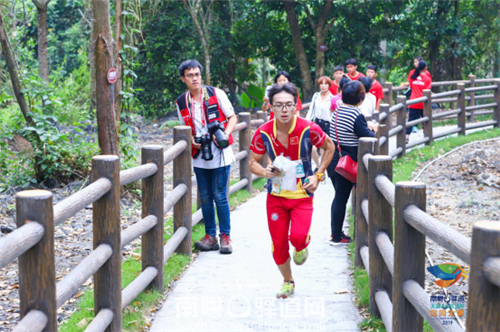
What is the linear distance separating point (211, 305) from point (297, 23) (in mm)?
15773

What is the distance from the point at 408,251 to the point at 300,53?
16915mm

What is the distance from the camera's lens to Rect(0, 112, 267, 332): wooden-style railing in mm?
3217

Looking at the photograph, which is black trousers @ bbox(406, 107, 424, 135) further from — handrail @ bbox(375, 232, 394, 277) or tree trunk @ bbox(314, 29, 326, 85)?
handrail @ bbox(375, 232, 394, 277)

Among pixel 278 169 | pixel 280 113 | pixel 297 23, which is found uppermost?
pixel 297 23

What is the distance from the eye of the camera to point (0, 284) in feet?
20.8

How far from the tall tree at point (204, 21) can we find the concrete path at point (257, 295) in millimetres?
11519

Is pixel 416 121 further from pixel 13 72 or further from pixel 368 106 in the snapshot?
pixel 13 72

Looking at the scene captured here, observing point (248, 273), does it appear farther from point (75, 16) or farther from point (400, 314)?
point (75, 16)

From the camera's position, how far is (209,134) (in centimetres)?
660

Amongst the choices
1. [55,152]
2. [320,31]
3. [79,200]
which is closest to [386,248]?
[79,200]

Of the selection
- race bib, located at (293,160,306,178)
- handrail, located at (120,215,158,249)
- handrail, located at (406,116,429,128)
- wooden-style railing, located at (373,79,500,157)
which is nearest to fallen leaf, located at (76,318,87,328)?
handrail, located at (120,215,158,249)

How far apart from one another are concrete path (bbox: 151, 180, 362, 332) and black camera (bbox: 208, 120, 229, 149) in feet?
3.82

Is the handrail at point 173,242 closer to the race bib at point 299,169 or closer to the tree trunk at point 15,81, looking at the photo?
the race bib at point 299,169

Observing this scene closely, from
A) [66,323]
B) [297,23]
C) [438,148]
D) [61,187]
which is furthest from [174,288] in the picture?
[297,23]
